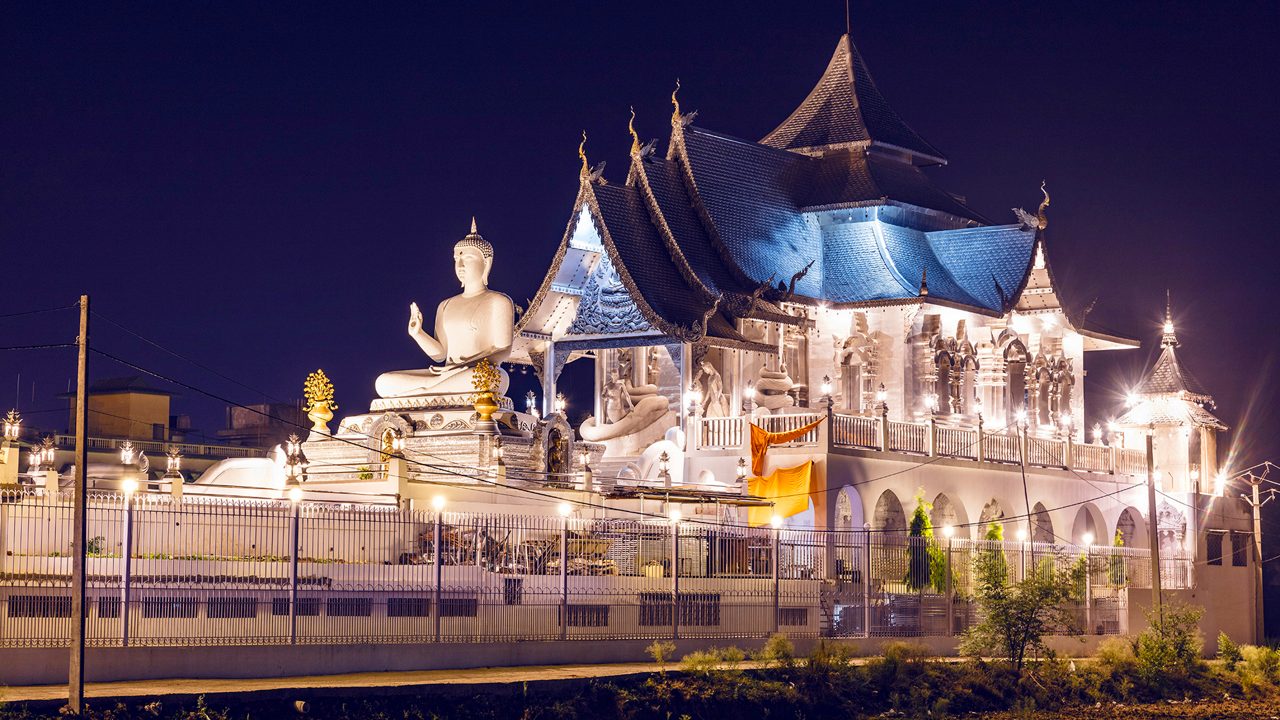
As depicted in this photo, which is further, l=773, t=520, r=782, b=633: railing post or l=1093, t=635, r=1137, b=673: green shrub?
l=1093, t=635, r=1137, b=673: green shrub

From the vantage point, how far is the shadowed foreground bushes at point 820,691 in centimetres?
2256

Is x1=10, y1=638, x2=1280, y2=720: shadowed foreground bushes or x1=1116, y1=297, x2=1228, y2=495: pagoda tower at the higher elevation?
x1=1116, y1=297, x2=1228, y2=495: pagoda tower

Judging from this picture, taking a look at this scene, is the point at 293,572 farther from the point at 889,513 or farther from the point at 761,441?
the point at 889,513

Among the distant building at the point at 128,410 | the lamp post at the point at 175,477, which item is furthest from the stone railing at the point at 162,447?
the lamp post at the point at 175,477

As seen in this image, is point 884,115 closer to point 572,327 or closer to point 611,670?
point 572,327

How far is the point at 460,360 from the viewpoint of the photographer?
118ft

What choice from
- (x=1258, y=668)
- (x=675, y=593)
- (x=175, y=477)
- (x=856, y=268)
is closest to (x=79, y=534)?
(x=175, y=477)

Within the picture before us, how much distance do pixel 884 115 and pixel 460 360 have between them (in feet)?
49.9

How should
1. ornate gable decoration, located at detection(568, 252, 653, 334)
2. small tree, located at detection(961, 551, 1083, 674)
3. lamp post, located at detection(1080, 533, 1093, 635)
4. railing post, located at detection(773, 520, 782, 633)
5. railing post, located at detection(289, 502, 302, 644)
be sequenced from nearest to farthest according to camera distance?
1. railing post, located at detection(289, 502, 302, 644)
2. railing post, located at detection(773, 520, 782, 633)
3. small tree, located at detection(961, 551, 1083, 674)
4. lamp post, located at detection(1080, 533, 1093, 635)
5. ornate gable decoration, located at detection(568, 252, 653, 334)

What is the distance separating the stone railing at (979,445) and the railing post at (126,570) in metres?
15.9

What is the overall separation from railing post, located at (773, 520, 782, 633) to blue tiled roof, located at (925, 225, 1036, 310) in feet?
46.4

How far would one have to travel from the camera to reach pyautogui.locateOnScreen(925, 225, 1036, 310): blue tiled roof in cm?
4338

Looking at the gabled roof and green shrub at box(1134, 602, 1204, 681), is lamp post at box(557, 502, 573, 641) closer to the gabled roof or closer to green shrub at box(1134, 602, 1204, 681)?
green shrub at box(1134, 602, 1204, 681)

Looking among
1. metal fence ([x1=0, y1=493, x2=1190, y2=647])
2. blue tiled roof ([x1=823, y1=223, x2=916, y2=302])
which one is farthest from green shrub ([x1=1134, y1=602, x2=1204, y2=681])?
blue tiled roof ([x1=823, y1=223, x2=916, y2=302])
